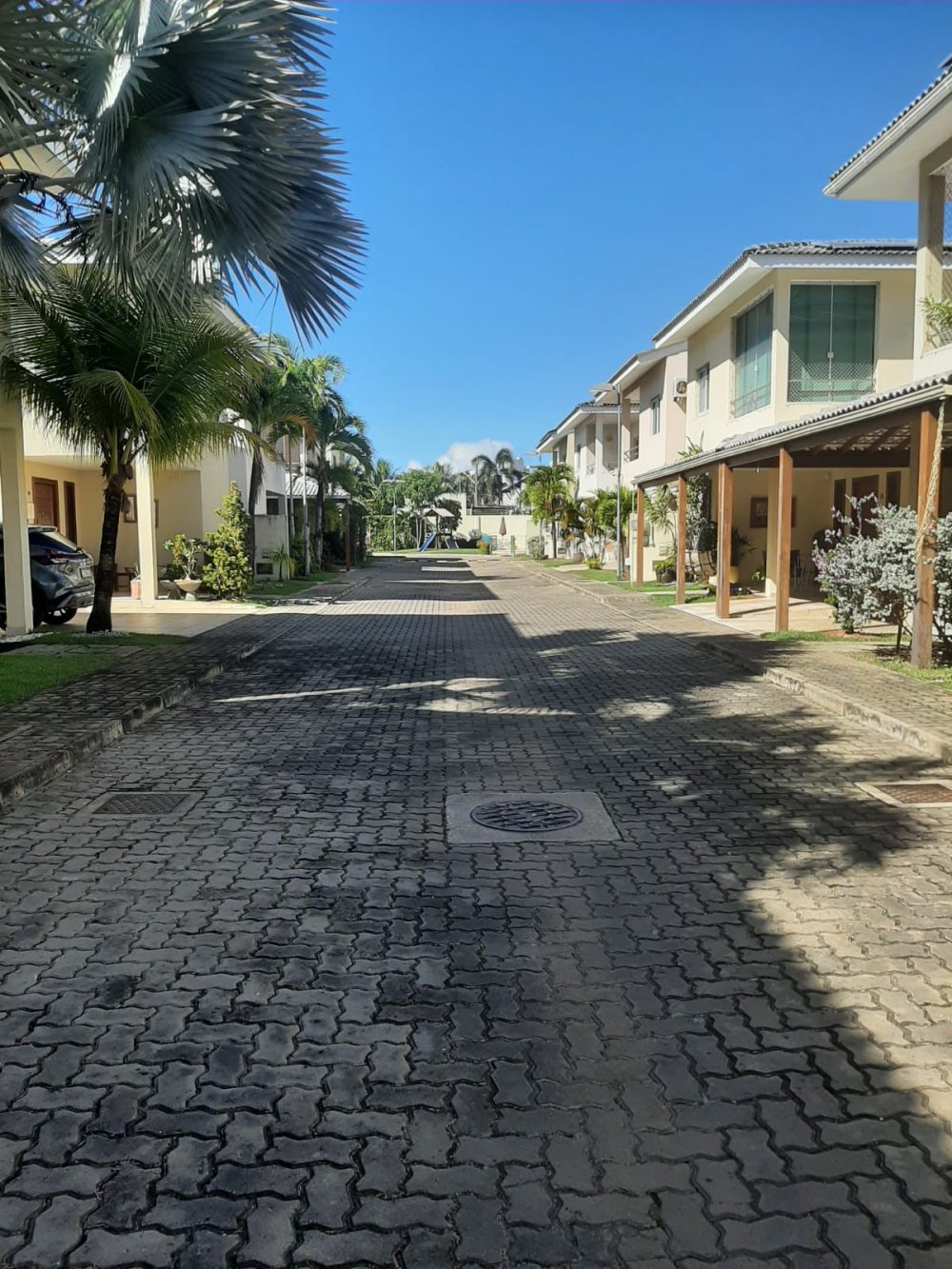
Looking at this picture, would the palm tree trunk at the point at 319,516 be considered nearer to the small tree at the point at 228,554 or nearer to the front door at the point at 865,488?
the small tree at the point at 228,554

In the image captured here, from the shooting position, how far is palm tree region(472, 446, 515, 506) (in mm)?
112625

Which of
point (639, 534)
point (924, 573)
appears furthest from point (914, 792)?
point (639, 534)

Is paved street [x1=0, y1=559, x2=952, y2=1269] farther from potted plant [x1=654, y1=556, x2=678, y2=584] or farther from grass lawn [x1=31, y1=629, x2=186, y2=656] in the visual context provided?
potted plant [x1=654, y1=556, x2=678, y2=584]

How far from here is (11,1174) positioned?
2.82m

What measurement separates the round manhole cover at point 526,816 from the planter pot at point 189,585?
60.1 ft

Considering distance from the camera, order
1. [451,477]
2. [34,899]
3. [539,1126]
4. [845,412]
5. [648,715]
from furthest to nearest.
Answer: [451,477] → [845,412] → [648,715] → [34,899] → [539,1126]

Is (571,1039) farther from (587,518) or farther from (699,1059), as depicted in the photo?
(587,518)

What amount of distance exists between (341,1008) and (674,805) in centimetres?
335

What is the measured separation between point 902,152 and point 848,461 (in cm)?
A: 598

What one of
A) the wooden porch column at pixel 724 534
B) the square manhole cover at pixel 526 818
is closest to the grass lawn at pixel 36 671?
the square manhole cover at pixel 526 818

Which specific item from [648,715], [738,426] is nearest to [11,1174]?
[648,715]

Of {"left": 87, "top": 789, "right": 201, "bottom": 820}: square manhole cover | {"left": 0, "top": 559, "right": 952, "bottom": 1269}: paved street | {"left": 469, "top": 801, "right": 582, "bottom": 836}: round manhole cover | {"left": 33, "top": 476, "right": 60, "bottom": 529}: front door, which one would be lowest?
{"left": 87, "top": 789, "right": 201, "bottom": 820}: square manhole cover

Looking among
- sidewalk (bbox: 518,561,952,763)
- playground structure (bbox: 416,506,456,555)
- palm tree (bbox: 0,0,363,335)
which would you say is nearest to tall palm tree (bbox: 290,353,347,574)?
sidewalk (bbox: 518,561,952,763)

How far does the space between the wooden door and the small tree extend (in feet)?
18.5
